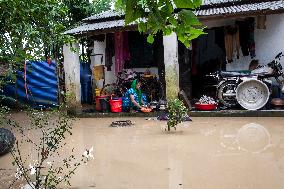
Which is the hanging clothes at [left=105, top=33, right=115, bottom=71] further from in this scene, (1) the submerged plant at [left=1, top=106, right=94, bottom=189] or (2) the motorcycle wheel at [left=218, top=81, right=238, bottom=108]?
(1) the submerged plant at [left=1, top=106, right=94, bottom=189]

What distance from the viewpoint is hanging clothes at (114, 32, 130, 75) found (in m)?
11.8

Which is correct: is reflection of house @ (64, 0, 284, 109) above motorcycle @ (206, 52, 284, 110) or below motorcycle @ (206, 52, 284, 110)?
above

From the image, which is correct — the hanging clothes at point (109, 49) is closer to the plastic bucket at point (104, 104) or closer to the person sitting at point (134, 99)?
the plastic bucket at point (104, 104)

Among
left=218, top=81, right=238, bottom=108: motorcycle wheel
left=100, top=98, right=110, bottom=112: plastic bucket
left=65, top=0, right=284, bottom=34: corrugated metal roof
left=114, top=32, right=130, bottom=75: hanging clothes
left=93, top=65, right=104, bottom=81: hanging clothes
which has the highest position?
left=65, top=0, right=284, bottom=34: corrugated metal roof

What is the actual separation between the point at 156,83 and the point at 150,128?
403cm

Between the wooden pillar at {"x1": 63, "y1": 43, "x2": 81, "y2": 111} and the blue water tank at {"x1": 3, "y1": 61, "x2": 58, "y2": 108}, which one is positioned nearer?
the wooden pillar at {"x1": 63, "y1": 43, "x2": 81, "y2": 111}

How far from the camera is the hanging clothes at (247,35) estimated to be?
413 inches

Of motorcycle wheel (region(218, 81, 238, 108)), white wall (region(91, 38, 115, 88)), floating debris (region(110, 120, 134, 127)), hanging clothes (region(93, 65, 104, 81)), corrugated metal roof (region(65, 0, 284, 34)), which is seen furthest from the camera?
white wall (region(91, 38, 115, 88))

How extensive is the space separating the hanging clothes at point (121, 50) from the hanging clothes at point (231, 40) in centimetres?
353

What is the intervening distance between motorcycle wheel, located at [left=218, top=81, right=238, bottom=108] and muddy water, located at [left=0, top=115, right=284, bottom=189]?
1.36 meters

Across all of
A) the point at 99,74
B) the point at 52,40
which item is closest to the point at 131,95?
the point at 99,74

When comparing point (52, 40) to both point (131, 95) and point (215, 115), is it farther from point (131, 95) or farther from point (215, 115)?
point (215, 115)

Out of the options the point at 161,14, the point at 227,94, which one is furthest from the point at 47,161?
the point at 227,94

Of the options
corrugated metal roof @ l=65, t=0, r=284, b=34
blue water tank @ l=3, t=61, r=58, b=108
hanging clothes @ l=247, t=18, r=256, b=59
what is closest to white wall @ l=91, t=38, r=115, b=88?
corrugated metal roof @ l=65, t=0, r=284, b=34
